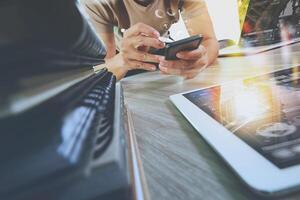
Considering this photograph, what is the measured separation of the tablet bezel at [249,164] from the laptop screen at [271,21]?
43.6 inches

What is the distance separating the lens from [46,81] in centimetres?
18

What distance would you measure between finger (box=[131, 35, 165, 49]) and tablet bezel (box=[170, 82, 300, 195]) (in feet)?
2.20

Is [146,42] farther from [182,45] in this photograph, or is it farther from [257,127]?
[257,127]

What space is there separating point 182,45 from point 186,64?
0.20 meters

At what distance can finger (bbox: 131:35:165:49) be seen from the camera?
0.94m

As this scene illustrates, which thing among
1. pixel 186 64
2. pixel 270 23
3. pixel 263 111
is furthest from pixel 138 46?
pixel 263 111

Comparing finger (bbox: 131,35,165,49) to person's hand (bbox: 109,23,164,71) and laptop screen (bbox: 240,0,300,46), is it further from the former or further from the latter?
laptop screen (bbox: 240,0,300,46)

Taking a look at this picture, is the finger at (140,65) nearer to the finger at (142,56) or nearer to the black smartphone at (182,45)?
the finger at (142,56)

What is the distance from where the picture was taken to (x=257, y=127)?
0.26m

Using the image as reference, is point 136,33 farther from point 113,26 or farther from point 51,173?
point 51,173

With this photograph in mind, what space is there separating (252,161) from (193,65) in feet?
2.67

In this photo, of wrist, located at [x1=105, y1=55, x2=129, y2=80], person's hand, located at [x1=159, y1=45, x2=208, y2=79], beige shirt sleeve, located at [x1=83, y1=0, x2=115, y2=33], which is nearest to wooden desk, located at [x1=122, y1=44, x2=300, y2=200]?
person's hand, located at [x1=159, y1=45, x2=208, y2=79]

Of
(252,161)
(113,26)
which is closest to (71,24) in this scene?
(252,161)

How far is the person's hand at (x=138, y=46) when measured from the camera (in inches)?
38.0
